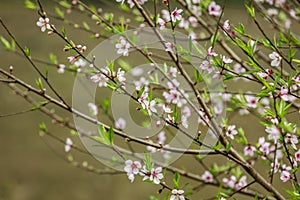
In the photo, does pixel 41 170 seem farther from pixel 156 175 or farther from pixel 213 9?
pixel 156 175

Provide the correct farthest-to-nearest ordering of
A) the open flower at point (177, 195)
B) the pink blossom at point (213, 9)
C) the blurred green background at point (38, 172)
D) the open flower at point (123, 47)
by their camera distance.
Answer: the blurred green background at point (38, 172), the pink blossom at point (213, 9), the open flower at point (123, 47), the open flower at point (177, 195)

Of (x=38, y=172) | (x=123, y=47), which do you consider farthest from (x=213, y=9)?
(x=38, y=172)

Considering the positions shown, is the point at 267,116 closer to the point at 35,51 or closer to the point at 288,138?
the point at 288,138

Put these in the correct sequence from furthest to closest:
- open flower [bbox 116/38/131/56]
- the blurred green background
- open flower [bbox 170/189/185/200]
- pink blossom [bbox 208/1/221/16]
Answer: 1. the blurred green background
2. pink blossom [bbox 208/1/221/16]
3. open flower [bbox 116/38/131/56]
4. open flower [bbox 170/189/185/200]

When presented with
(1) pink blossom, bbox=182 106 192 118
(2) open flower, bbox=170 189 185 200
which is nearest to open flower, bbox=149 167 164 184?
(2) open flower, bbox=170 189 185 200

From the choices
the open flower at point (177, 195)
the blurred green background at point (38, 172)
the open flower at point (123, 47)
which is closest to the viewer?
the open flower at point (177, 195)

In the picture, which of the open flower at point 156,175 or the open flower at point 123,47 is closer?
the open flower at point 156,175

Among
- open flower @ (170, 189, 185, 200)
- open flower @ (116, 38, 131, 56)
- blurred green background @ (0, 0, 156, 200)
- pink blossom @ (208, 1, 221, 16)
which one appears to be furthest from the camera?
blurred green background @ (0, 0, 156, 200)

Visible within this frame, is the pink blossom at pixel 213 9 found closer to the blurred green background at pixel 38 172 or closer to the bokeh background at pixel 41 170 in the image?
the bokeh background at pixel 41 170

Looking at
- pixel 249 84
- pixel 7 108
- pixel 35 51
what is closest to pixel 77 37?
pixel 35 51

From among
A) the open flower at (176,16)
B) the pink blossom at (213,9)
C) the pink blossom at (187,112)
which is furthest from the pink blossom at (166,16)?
the pink blossom at (187,112)

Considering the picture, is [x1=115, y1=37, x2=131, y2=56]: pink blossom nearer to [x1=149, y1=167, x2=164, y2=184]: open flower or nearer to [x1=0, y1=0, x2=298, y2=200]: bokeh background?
[x1=149, y1=167, x2=164, y2=184]: open flower

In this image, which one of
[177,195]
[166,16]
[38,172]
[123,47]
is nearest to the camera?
[177,195]

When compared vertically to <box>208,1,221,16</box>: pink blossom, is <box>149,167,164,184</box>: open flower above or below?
below
